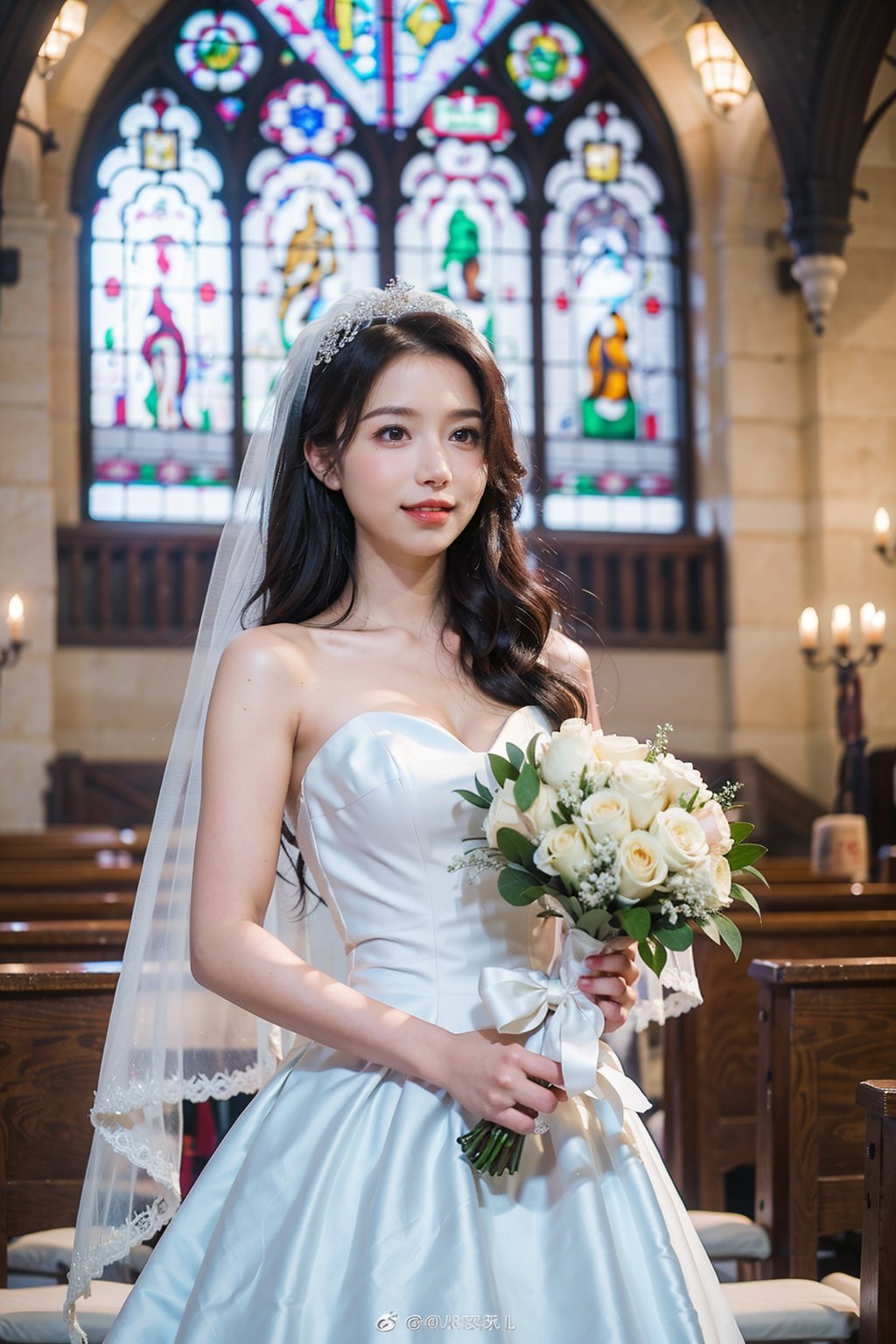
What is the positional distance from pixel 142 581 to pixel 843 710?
4794 millimetres

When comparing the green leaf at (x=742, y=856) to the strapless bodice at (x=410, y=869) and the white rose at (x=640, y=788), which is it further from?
the strapless bodice at (x=410, y=869)

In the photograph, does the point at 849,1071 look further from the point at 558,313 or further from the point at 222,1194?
the point at 558,313

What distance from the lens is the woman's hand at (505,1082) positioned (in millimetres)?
1675

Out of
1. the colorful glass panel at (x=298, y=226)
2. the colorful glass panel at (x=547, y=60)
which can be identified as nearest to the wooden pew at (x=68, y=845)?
the colorful glass panel at (x=298, y=226)

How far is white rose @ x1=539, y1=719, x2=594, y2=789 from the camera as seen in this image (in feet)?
5.66

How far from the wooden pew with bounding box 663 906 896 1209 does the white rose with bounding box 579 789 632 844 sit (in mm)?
2185

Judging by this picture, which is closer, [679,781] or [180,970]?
[679,781]

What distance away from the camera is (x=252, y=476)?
2.42m

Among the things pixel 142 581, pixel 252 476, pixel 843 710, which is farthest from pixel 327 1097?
pixel 142 581

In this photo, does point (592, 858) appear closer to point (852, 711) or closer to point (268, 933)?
point (268, 933)

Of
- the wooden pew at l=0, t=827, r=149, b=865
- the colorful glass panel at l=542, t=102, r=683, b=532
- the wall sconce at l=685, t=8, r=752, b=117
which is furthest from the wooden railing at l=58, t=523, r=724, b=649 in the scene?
the wall sconce at l=685, t=8, r=752, b=117

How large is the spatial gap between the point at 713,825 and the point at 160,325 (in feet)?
31.9

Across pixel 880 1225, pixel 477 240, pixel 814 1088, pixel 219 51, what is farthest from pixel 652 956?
pixel 219 51

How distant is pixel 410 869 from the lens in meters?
1.96
